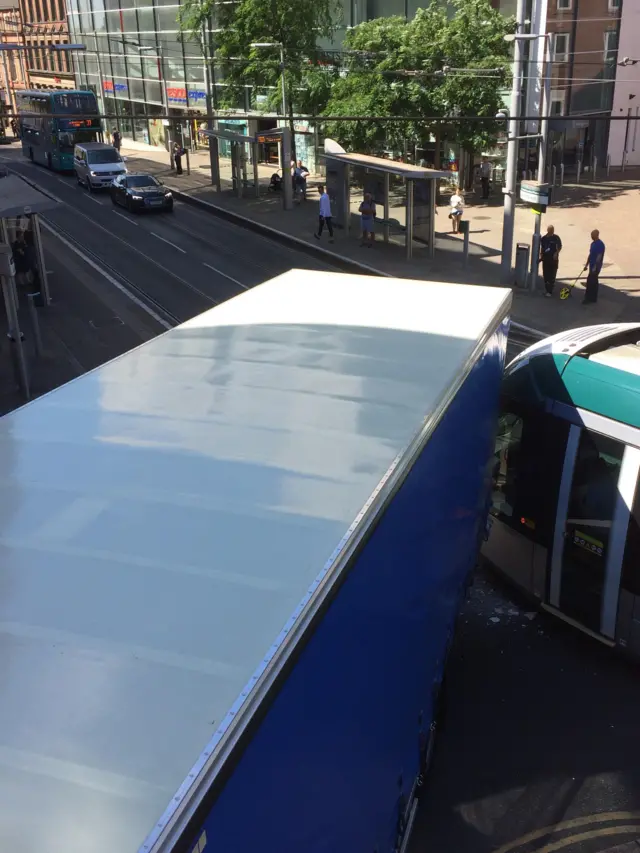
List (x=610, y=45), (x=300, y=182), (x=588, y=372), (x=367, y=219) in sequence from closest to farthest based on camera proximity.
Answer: (x=588, y=372) < (x=367, y=219) < (x=300, y=182) < (x=610, y=45)

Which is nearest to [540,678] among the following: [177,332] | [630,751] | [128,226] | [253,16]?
[630,751]

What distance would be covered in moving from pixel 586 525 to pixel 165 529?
13.6 ft

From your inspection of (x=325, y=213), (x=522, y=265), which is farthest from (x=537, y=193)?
(x=325, y=213)

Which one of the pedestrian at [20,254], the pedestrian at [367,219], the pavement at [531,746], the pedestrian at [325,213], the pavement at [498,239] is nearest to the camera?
the pavement at [531,746]

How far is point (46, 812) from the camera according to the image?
2320mm

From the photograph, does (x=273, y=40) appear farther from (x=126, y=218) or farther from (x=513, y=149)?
(x=513, y=149)

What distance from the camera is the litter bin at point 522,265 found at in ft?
65.6

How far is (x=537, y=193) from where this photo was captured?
18.7 metres

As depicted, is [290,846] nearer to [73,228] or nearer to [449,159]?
[73,228]

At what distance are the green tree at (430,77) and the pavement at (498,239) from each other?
2924mm

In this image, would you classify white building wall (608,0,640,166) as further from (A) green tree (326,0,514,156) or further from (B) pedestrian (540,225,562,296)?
(B) pedestrian (540,225,562,296)

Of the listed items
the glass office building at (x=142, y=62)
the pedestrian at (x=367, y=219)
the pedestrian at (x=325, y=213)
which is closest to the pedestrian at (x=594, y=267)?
the pedestrian at (x=367, y=219)

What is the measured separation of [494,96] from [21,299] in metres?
18.9

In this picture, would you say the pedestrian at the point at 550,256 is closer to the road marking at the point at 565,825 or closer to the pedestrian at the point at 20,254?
the pedestrian at the point at 20,254
